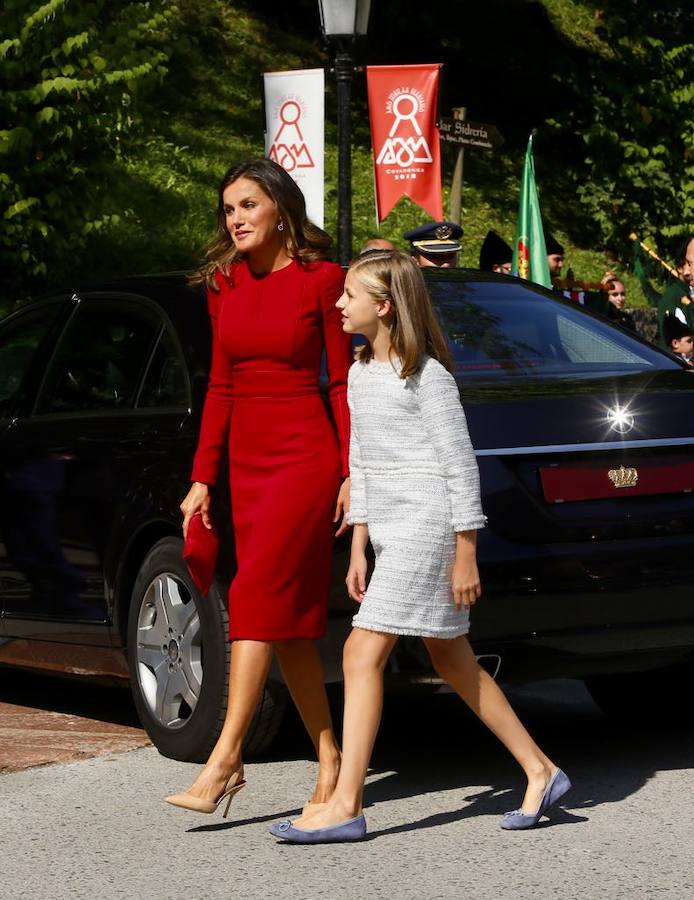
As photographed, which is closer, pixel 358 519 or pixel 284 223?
pixel 358 519

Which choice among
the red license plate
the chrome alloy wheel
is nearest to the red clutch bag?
the chrome alloy wheel

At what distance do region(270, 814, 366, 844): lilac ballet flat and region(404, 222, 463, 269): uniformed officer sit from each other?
5194 millimetres

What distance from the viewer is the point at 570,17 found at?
3441 cm

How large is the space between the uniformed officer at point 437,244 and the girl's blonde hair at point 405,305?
188 inches

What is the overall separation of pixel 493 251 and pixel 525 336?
257 inches

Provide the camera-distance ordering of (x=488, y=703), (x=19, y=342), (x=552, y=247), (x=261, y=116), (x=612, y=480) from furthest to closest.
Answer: (x=261, y=116)
(x=552, y=247)
(x=19, y=342)
(x=612, y=480)
(x=488, y=703)

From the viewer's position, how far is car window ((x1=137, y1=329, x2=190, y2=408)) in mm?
6242

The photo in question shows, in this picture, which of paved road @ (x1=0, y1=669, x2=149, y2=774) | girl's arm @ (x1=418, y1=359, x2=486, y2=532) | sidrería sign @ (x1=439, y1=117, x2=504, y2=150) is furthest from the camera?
sidrería sign @ (x1=439, y1=117, x2=504, y2=150)

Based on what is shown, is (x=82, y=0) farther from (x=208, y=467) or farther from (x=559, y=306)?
(x=208, y=467)

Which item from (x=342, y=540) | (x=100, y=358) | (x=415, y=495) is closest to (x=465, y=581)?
(x=415, y=495)

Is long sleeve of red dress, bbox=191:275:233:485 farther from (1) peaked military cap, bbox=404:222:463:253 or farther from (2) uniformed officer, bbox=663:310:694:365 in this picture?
(2) uniformed officer, bbox=663:310:694:365

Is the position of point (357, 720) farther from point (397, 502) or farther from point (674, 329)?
point (674, 329)

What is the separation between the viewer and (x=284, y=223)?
5.42 meters

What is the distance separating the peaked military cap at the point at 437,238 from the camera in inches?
400
